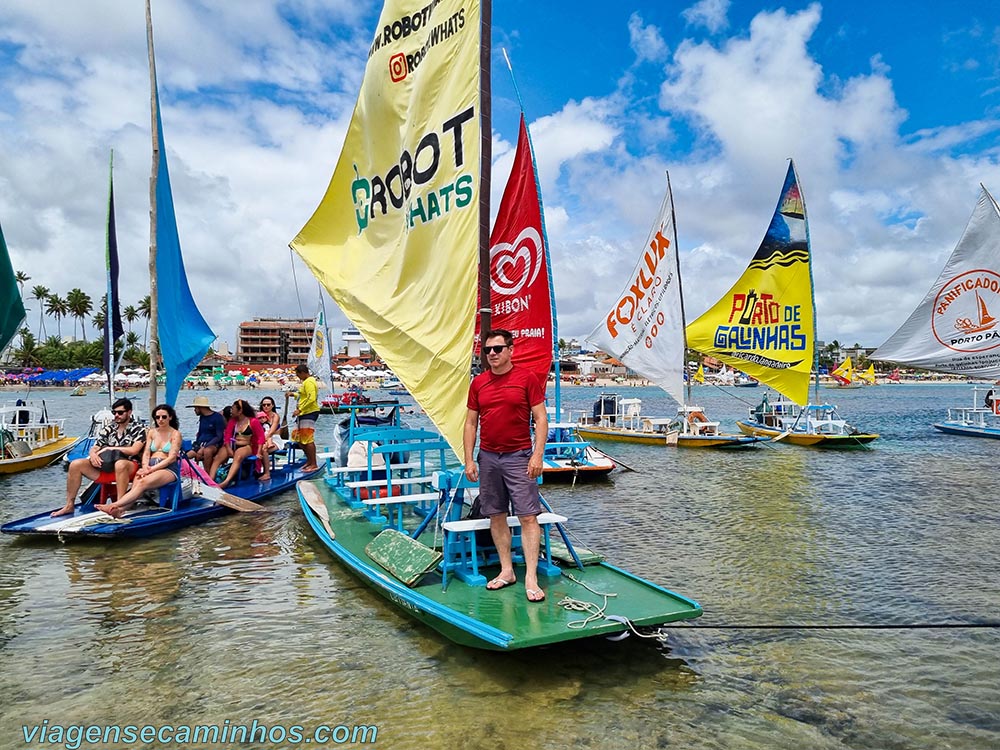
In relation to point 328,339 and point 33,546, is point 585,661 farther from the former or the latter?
point 328,339

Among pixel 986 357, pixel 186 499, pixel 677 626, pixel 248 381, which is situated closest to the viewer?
pixel 677 626

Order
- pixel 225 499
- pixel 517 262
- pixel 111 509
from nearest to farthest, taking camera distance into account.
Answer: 1. pixel 111 509
2. pixel 225 499
3. pixel 517 262

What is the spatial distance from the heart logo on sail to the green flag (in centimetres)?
737

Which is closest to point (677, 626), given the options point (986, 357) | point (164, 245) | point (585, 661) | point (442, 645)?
point (585, 661)

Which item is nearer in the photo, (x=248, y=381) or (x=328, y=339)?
(x=328, y=339)

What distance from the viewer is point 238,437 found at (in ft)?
40.3

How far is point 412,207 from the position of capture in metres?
6.52

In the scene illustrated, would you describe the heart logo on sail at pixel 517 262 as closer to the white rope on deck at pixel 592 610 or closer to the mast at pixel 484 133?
the mast at pixel 484 133

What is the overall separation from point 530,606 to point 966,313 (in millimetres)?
22041

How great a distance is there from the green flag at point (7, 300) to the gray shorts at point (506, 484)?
8057 mm

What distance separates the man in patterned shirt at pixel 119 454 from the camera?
31.2 ft

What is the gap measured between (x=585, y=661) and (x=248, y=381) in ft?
335

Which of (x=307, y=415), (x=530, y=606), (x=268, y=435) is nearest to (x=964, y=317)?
(x=307, y=415)

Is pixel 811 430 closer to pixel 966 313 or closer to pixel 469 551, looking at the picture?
pixel 966 313
